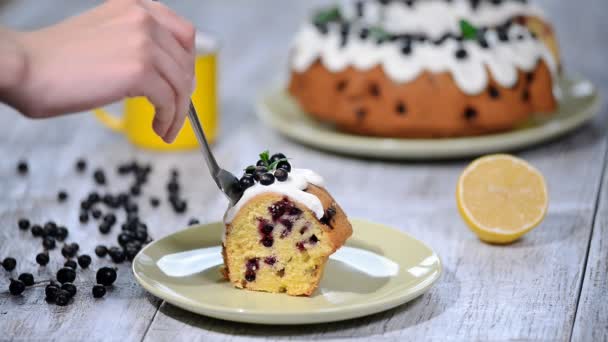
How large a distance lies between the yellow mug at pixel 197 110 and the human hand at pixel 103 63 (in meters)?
1.09

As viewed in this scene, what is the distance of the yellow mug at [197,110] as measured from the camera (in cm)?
267

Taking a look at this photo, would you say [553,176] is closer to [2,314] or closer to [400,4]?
[400,4]

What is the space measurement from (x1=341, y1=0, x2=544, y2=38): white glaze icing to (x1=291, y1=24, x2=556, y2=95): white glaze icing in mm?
185

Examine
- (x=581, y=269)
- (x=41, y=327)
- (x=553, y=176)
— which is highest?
(x=41, y=327)

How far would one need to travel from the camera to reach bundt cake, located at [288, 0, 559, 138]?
8.05ft

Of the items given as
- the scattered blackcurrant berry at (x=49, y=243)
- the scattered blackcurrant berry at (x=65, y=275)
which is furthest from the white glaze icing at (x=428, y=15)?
the scattered blackcurrant berry at (x=65, y=275)

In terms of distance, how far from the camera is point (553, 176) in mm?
2461

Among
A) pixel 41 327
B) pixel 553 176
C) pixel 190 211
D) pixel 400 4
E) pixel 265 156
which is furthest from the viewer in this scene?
pixel 400 4

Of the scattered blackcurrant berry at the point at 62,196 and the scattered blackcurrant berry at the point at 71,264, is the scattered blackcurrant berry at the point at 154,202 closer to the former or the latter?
the scattered blackcurrant berry at the point at 62,196

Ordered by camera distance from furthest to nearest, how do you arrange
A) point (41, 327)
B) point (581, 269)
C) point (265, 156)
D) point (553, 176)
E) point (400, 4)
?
1. point (400, 4)
2. point (553, 176)
3. point (581, 269)
4. point (265, 156)
5. point (41, 327)

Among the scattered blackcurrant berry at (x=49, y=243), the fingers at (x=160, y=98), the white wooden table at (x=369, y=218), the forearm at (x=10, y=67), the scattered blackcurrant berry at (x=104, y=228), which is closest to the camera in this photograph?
the forearm at (x=10, y=67)

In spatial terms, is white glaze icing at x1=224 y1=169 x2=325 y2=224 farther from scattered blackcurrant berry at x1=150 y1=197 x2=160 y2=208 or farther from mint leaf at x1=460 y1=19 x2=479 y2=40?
mint leaf at x1=460 y1=19 x2=479 y2=40

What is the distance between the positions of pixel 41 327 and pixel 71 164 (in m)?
1.05

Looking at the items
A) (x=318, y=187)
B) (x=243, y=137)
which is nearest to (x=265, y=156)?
(x=318, y=187)
